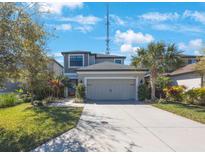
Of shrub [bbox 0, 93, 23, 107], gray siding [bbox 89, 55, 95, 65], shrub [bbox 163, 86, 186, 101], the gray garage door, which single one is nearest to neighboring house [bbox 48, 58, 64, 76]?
the gray garage door

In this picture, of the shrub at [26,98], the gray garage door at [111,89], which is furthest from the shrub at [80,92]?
the shrub at [26,98]

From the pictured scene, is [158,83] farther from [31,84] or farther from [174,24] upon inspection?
[31,84]

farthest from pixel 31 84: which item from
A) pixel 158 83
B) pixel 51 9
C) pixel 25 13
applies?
pixel 158 83

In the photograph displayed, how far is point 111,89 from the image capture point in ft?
75.2

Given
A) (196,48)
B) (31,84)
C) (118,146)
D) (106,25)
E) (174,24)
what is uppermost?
(106,25)

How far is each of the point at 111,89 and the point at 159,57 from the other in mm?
5769

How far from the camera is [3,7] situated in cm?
776

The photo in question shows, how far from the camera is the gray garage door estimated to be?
22828 millimetres

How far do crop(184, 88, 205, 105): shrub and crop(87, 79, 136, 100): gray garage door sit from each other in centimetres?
508

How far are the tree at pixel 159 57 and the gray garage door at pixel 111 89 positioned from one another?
3.21 m

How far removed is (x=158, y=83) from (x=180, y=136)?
16.7m

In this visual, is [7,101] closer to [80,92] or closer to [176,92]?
[80,92]

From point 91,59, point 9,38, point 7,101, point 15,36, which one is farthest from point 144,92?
point 9,38

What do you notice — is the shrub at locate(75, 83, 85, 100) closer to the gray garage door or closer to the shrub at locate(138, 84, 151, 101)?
the gray garage door
